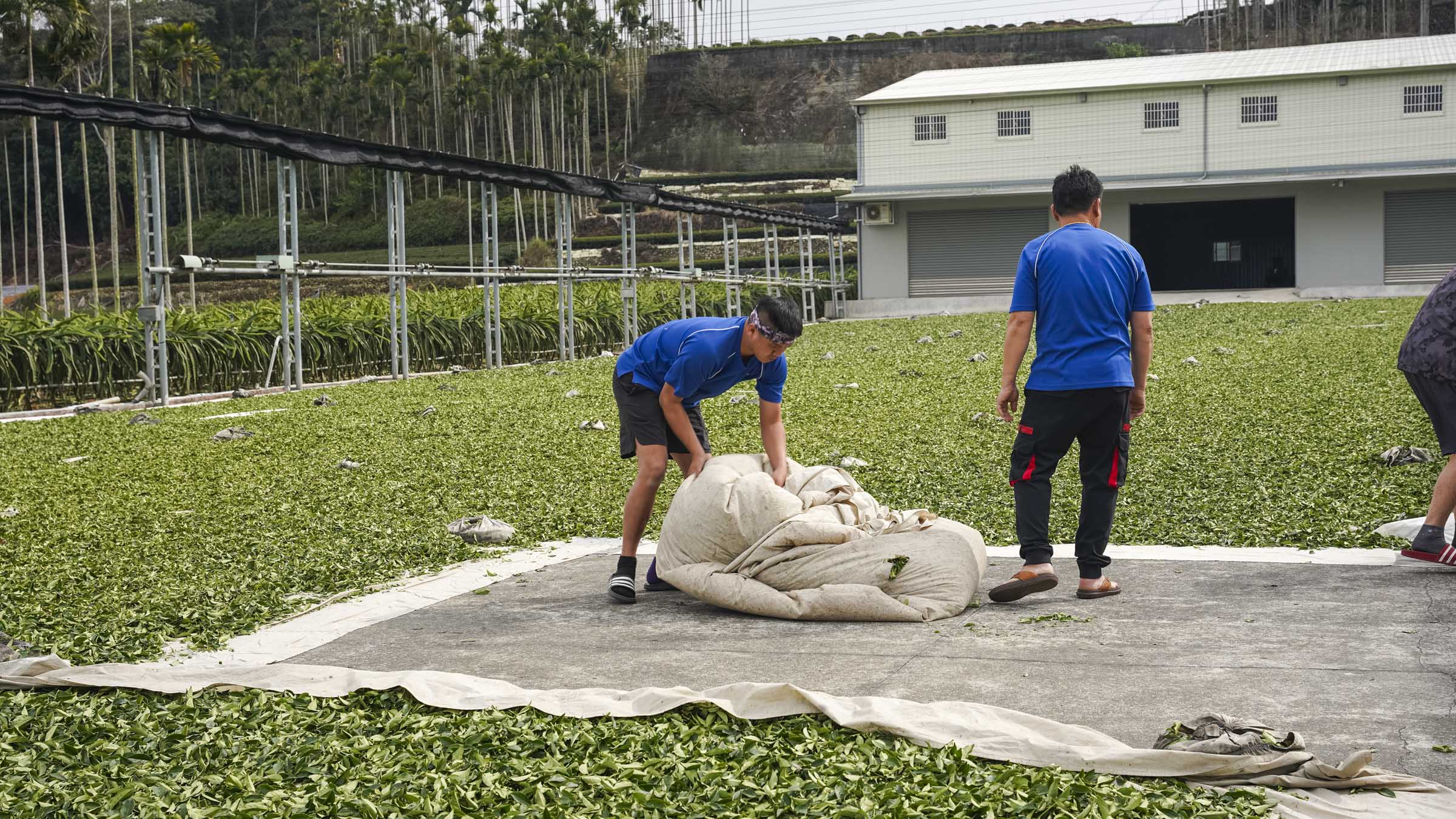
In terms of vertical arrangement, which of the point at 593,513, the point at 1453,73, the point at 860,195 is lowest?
the point at 593,513

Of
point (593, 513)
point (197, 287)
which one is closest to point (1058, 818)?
point (593, 513)

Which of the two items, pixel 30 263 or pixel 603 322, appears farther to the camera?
pixel 30 263

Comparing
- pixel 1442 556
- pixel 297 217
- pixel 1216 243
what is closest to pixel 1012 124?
pixel 1216 243

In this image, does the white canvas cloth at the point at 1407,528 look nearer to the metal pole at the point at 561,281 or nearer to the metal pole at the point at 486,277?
the metal pole at the point at 486,277

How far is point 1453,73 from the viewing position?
28.8 meters

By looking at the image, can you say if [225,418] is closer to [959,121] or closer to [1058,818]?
[1058,818]

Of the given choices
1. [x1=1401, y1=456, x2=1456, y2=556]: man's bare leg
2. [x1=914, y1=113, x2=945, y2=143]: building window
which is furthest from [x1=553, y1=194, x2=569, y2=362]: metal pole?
[x1=1401, y1=456, x2=1456, y2=556]: man's bare leg

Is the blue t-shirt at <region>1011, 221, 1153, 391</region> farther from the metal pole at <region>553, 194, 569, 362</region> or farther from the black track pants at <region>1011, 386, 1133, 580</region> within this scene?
the metal pole at <region>553, 194, 569, 362</region>

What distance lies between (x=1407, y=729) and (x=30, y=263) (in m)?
63.0

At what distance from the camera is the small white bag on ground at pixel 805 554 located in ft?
15.6

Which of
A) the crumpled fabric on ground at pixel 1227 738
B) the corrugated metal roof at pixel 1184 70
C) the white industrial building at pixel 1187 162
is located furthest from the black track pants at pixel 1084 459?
the corrugated metal roof at pixel 1184 70

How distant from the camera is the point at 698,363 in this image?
486cm

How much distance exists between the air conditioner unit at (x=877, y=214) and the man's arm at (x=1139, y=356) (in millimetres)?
26254

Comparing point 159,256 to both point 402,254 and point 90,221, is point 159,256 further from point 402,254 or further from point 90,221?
point 90,221
